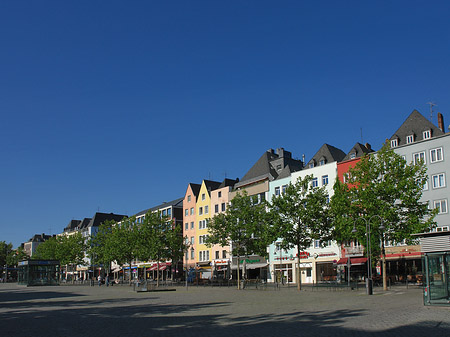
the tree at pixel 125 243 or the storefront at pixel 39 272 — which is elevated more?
the tree at pixel 125 243

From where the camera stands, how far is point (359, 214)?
44250 millimetres

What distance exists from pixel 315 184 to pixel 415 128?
1597cm

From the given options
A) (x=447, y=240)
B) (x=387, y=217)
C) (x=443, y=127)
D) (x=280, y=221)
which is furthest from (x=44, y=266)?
(x=447, y=240)

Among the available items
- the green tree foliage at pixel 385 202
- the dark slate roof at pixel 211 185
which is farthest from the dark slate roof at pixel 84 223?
the green tree foliage at pixel 385 202

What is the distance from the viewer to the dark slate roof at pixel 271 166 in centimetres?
8075

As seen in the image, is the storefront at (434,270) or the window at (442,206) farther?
the window at (442,206)

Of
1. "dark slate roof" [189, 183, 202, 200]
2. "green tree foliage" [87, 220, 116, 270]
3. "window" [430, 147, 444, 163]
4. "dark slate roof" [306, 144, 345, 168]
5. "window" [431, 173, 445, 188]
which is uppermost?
"dark slate roof" [306, 144, 345, 168]

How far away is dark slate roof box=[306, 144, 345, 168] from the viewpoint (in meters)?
70.3

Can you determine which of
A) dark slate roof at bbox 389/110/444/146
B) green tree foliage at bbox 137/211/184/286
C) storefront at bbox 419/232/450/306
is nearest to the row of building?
dark slate roof at bbox 389/110/444/146

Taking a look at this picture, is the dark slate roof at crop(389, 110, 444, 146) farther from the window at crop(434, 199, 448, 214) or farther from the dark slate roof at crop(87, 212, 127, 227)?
the dark slate roof at crop(87, 212, 127, 227)

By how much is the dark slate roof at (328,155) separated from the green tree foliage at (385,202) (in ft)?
83.6

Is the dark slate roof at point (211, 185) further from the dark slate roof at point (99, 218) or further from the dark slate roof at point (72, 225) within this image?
the dark slate roof at point (72, 225)

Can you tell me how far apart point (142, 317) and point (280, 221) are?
2680 cm

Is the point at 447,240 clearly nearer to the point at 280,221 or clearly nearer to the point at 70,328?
the point at 70,328
